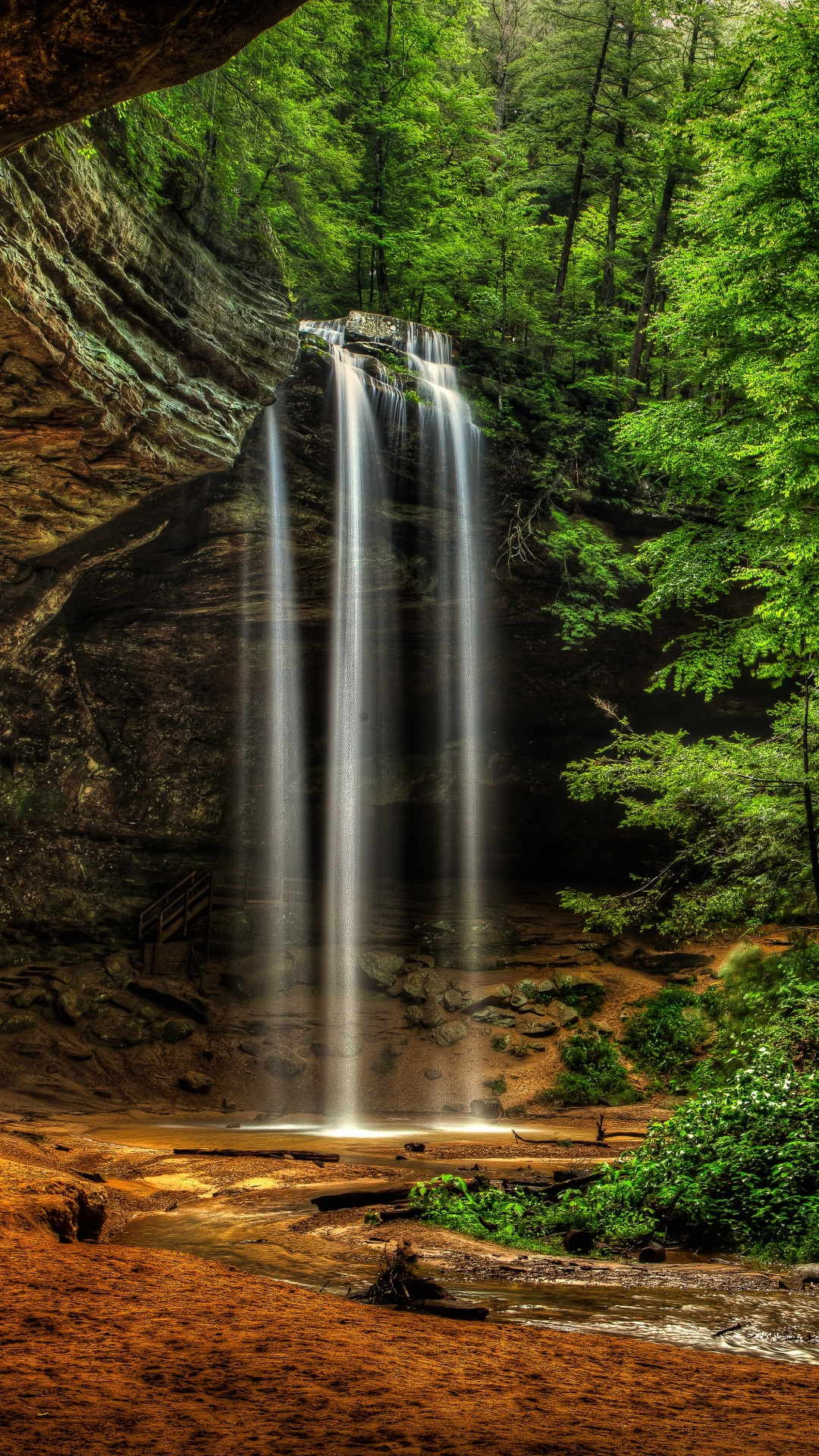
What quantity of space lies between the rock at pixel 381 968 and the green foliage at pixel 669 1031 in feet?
16.5

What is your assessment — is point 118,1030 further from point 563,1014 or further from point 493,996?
point 563,1014

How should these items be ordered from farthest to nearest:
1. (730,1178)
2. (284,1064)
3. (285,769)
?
1. (285,769)
2. (284,1064)
3. (730,1178)

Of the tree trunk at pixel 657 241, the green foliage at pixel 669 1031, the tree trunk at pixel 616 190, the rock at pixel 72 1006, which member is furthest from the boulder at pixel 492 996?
the tree trunk at pixel 616 190

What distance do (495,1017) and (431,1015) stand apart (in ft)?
4.41

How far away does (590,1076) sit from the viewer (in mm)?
14703

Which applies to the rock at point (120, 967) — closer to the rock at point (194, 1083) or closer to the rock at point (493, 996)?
the rock at point (194, 1083)

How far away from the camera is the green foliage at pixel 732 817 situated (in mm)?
8625

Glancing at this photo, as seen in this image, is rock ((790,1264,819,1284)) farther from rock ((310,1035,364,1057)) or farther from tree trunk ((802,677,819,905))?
rock ((310,1035,364,1057))

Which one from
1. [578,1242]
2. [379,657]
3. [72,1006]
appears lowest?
[578,1242]

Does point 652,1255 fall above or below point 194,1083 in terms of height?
below

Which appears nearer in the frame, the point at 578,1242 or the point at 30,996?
the point at 578,1242

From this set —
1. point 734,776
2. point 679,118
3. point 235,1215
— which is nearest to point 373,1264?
point 235,1215

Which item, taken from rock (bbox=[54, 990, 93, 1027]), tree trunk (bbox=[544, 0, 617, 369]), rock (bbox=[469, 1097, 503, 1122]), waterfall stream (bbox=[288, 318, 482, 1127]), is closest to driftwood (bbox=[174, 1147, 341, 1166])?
waterfall stream (bbox=[288, 318, 482, 1127])

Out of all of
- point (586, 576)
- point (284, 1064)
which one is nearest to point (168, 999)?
point (284, 1064)
